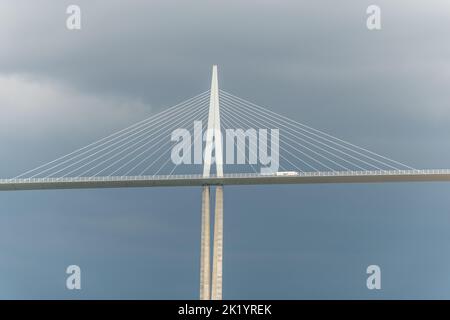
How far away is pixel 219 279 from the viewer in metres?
52.5

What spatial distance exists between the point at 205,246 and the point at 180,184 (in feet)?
10.3

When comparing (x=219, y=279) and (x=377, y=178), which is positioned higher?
(x=377, y=178)

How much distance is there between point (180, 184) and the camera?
53.1 meters
